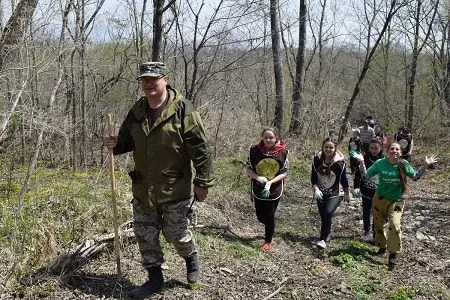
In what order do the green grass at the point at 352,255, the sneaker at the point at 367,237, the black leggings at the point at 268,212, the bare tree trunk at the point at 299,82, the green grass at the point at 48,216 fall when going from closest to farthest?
the green grass at the point at 48,216 → the green grass at the point at 352,255 → the black leggings at the point at 268,212 → the sneaker at the point at 367,237 → the bare tree trunk at the point at 299,82

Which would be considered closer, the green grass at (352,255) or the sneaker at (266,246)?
the green grass at (352,255)

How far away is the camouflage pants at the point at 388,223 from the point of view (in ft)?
18.6

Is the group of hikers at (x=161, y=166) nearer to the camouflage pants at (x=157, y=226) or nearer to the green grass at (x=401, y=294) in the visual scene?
the camouflage pants at (x=157, y=226)

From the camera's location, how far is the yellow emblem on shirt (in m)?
5.82

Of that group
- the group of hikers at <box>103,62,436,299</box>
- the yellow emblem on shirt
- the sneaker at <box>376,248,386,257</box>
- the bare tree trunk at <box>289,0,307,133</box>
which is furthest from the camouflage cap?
the bare tree trunk at <box>289,0,307,133</box>

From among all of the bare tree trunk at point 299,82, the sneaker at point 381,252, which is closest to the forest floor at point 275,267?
the sneaker at point 381,252

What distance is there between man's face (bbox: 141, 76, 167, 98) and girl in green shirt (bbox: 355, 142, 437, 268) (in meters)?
3.40

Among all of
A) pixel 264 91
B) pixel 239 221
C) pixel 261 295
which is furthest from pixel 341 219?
pixel 264 91

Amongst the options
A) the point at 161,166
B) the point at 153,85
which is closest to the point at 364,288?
the point at 161,166

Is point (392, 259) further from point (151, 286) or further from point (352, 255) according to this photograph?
point (151, 286)

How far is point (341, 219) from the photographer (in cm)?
802

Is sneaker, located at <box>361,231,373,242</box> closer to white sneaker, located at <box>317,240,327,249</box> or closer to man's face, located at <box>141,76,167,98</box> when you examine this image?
white sneaker, located at <box>317,240,327,249</box>

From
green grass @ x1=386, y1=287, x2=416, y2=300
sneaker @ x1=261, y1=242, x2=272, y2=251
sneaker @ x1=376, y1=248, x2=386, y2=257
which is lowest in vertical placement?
green grass @ x1=386, y1=287, x2=416, y2=300

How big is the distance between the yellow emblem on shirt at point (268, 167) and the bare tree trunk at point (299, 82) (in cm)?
995
